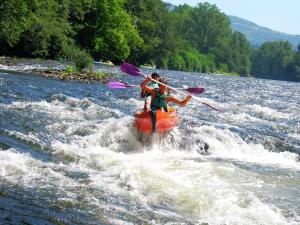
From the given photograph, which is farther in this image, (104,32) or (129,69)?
(104,32)

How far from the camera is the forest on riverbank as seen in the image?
39.8 m

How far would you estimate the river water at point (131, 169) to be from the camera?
7137mm

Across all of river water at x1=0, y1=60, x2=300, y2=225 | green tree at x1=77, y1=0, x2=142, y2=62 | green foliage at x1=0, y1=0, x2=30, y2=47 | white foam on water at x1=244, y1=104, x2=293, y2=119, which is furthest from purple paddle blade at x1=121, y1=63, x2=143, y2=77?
green tree at x1=77, y1=0, x2=142, y2=62

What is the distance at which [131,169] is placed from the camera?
30.8ft

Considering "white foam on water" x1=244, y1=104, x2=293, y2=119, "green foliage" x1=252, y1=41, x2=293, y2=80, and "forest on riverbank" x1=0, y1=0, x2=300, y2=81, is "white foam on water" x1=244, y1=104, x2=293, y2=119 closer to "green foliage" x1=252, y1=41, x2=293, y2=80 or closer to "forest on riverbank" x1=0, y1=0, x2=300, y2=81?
"forest on riverbank" x1=0, y1=0, x2=300, y2=81

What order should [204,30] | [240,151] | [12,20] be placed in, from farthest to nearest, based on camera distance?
[204,30] < [12,20] < [240,151]

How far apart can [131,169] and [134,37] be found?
50.5 meters

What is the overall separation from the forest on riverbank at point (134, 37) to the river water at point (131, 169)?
1572cm

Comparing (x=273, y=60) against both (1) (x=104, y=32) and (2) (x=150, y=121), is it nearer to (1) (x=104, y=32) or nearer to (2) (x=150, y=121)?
(1) (x=104, y=32)

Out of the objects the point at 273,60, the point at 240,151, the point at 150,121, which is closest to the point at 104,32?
the point at 240,151

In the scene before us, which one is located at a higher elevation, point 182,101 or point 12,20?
point 12,20

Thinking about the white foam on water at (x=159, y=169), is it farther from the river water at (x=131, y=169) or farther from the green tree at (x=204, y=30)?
the green tree at (x=204, y=30)

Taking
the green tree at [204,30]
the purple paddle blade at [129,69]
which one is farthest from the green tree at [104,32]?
the green tree at [204,30]

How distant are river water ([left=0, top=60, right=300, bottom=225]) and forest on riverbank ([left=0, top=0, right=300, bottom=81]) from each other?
15.7 meters
